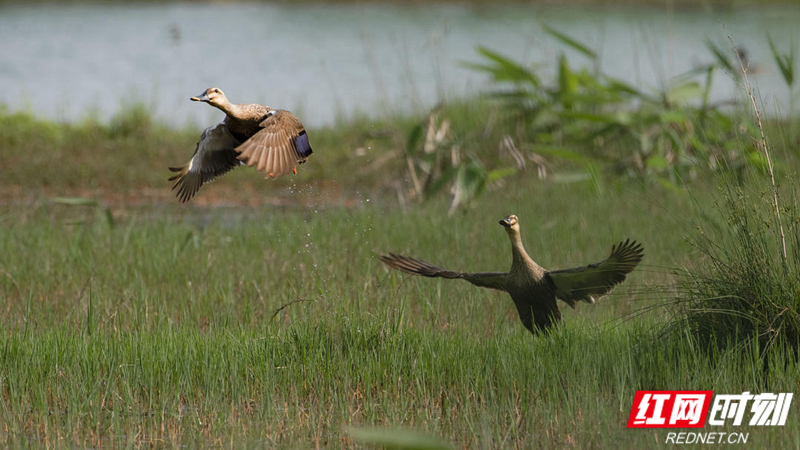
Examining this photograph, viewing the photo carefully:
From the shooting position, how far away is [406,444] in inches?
77.2

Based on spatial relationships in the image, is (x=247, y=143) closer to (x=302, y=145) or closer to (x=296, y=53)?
(x=302, y=145)

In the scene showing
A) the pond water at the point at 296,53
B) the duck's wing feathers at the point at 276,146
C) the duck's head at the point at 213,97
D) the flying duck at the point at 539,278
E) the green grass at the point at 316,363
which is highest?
the pond water at the point at 296,53

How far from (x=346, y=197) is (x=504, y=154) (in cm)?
207

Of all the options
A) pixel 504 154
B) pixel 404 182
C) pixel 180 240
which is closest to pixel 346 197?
pixel 404 182

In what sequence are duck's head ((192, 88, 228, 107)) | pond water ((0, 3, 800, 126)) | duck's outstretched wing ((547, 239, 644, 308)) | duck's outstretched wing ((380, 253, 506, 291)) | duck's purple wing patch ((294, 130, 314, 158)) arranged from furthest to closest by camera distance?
pond water ((0, 3, 800, 126)) < duck's outstretched wing ((380, 253, 506, 291)) < duck's outstretched wing ((547, 239, 644, 308)) < duck's purple wing patch ((294, 130, 314, 158)) < duck's head ((192, 88, 228, 107))

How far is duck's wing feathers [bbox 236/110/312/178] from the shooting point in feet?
9.66

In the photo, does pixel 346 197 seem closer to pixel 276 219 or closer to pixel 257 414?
pixel 276 219

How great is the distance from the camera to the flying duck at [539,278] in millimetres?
3684

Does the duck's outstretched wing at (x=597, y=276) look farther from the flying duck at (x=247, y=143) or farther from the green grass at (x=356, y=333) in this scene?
the flying duck at (x=247, y=143)

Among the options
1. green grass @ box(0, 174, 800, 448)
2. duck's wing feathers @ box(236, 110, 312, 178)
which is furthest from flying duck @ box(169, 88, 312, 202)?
green grass @ box(0, 174, 800, 448)

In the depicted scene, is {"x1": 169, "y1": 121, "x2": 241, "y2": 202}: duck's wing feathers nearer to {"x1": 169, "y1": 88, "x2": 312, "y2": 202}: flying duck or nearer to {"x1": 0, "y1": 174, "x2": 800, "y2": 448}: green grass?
{"x1": 169, "y1": 88, "x2": 312, "y2": 202}: flying duck

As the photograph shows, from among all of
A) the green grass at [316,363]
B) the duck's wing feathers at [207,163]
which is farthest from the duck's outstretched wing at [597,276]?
the duck's wing feathers at [207,163]

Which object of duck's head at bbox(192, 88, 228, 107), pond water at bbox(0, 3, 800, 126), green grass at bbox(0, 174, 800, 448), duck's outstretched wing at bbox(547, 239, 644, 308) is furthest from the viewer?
pond water at bbox(0, 3, 800, 126)

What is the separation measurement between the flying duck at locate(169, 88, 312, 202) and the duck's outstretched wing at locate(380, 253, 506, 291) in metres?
0.83
